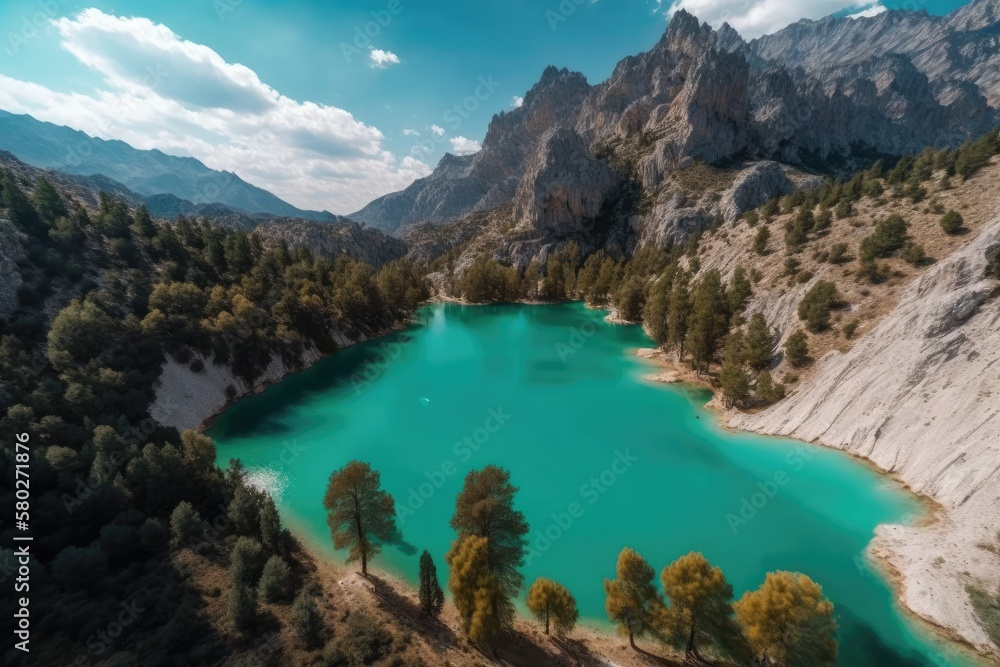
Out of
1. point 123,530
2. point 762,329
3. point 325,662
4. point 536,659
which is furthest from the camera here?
point 762,329

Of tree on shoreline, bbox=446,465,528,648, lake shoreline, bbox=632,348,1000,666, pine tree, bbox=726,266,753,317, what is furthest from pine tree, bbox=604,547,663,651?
pine tree, bbox=726,266,753,317

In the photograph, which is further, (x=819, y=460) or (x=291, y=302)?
(x=291, y=302)

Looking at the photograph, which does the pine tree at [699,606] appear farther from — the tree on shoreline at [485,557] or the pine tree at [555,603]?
the tree on shoreline at [485,557]

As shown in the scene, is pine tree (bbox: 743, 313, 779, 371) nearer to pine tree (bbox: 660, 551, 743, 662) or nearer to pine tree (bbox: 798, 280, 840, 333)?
pine tree (bbox: 798, 280, 840, 333)

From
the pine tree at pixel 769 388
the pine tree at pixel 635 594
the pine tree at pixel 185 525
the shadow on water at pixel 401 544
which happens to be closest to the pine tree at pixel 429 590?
the shadow on water at pixel 401 544

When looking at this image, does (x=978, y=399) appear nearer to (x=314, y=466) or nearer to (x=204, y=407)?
(x=314, y=466)

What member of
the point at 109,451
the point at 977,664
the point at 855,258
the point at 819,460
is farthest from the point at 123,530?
the point at 855,258

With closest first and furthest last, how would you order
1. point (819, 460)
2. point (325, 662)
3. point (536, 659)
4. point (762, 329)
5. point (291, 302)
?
point (325, 662) < point (536, 659) < point (819, 460) < point (762, 329) < point (291, 302)
